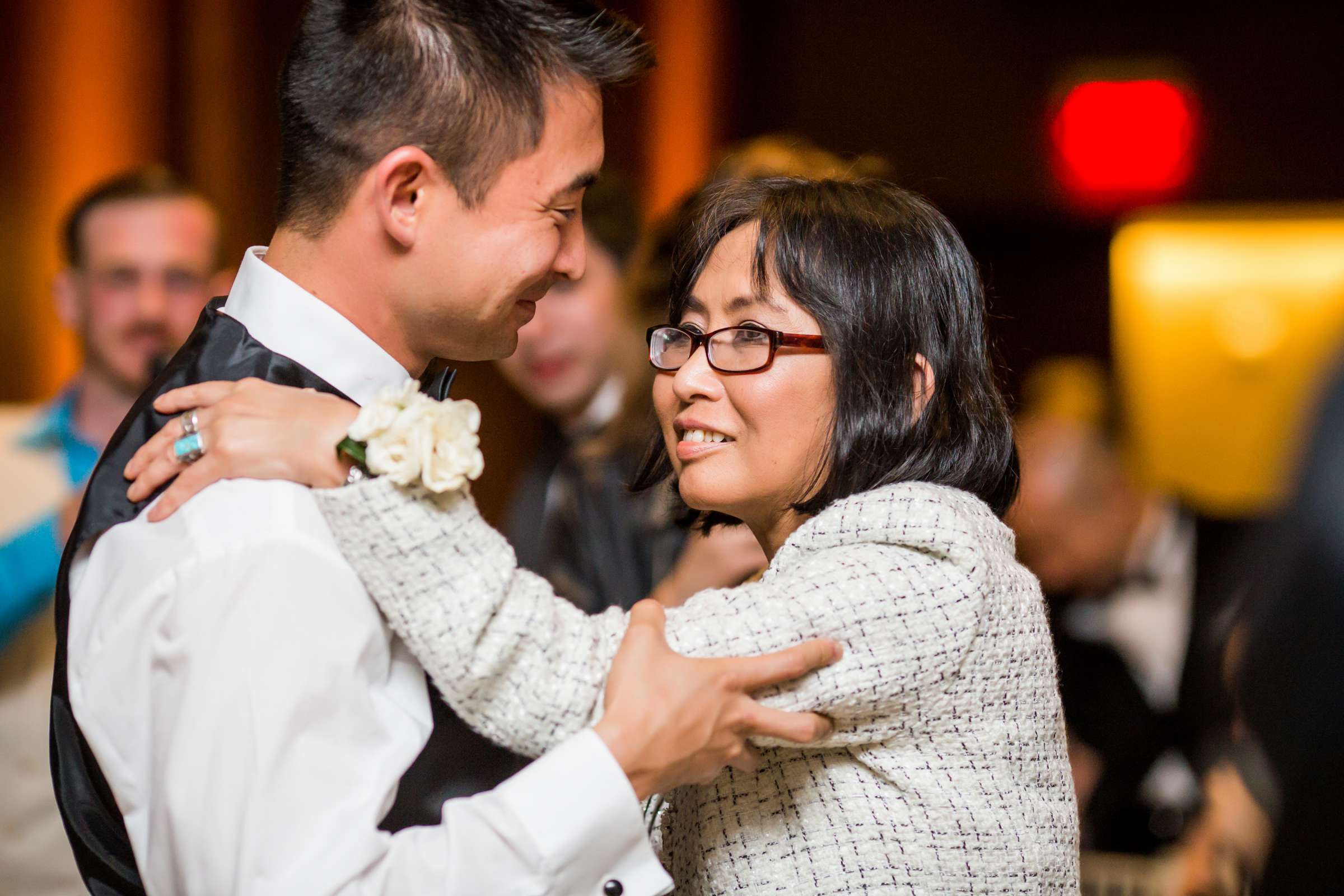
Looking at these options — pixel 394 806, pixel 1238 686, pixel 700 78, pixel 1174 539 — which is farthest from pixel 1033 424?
pixel 1238 686

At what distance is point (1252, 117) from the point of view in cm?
519

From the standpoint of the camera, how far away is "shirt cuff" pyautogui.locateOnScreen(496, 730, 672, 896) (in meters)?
1.12

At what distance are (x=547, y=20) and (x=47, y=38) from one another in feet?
8.14

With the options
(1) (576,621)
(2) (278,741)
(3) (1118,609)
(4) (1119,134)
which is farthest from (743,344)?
(4) (1119,134)

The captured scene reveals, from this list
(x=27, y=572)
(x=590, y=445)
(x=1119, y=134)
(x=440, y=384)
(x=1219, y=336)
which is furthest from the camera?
(x=1219, y=336)

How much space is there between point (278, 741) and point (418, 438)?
27 cm

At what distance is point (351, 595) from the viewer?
1165 mm

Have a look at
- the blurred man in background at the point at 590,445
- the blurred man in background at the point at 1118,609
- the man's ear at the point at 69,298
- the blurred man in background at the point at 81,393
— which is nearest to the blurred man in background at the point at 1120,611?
the blurred man in background at the point at 1118,609

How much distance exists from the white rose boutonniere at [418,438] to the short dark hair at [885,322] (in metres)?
0.45

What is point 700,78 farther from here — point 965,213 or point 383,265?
point 383,265

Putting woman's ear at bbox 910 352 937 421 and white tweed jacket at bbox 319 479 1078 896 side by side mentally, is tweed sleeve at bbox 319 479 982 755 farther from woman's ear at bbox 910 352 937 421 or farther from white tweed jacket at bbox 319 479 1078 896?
woman's ear at bbox 910 352 937 421

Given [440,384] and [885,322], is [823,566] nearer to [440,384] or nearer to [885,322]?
[885,322]

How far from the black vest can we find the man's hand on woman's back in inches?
10.1

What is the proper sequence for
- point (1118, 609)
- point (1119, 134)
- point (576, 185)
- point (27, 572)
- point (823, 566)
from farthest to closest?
point (1119, 134) < point (1118, 609) < point (27, 572) < point (576, 185) < point (823, 566)
